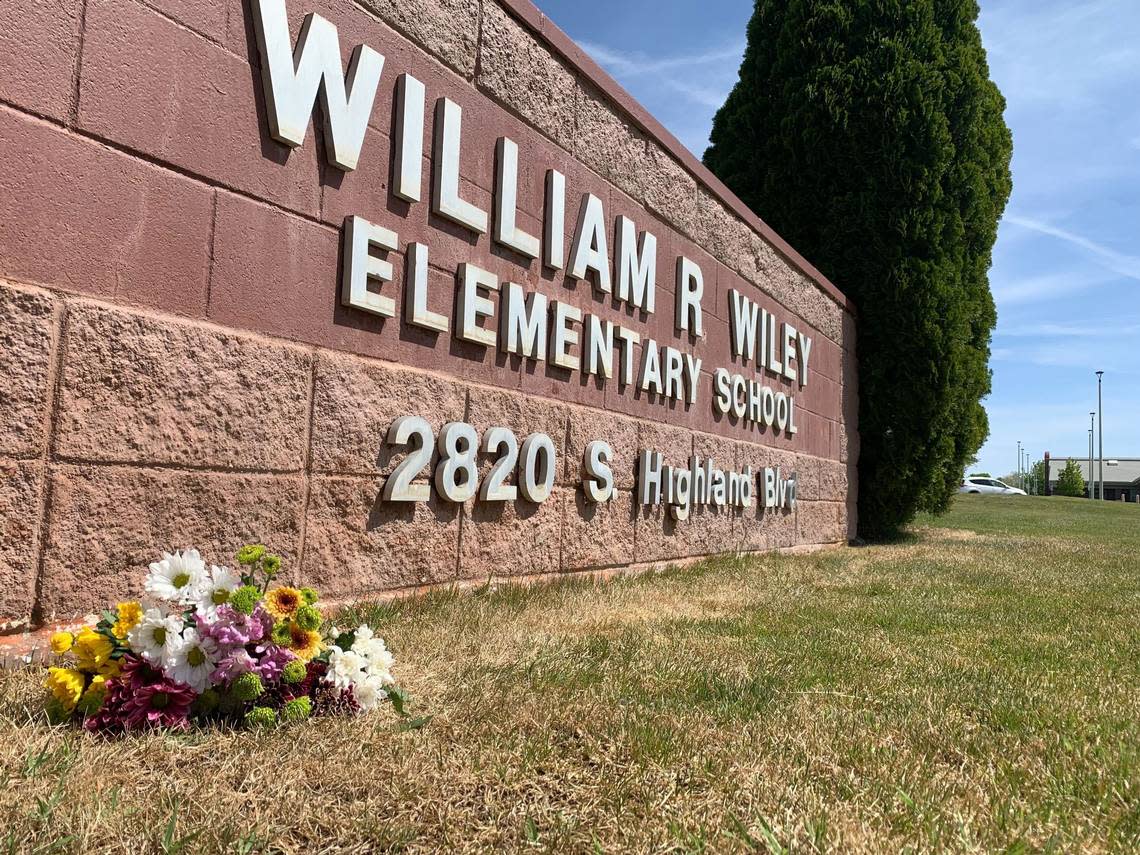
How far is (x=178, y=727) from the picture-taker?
232 cm

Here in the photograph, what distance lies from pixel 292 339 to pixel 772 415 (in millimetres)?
5949

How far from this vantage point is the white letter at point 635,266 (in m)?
6.00

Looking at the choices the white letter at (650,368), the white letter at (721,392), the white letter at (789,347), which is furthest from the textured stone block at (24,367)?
the white letter at (789,347)

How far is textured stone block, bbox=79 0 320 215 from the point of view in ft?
9.66

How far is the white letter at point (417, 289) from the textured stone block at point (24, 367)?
167cm

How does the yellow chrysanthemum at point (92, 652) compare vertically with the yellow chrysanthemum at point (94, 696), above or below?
above

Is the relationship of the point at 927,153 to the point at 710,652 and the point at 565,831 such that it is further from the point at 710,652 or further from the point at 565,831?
the point at 565,831

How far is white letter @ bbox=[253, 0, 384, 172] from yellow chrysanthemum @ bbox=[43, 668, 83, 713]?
7.23 feet

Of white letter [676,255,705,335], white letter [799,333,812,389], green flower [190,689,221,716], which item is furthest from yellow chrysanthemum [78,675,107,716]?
white letter [799,333,812,389]

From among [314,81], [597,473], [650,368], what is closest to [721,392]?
[650,368]

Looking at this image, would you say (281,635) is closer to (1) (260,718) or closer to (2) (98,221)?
(1) (260,718)

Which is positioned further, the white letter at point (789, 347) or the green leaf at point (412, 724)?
the white letter at point (789, 347)

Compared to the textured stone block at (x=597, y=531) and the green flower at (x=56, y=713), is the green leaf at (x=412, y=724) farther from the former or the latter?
the textured stone block at (x=597, y=531)

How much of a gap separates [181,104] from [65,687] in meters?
2.07
